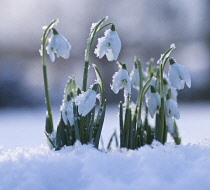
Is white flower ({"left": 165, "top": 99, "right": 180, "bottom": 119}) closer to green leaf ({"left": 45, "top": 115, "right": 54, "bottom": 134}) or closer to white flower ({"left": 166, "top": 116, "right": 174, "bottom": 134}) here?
white flower ({"left": 166, "top": 116, "right": 174, "bottom": 134})

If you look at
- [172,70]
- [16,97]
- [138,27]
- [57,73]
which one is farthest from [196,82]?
[172,70]

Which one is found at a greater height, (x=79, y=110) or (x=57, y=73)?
(x=79, y=110)

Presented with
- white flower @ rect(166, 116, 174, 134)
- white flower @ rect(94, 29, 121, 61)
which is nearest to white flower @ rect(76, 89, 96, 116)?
white flower @ rect(94, 29, 121, 61)

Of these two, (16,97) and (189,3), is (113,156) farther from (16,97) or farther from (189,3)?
(189,3)

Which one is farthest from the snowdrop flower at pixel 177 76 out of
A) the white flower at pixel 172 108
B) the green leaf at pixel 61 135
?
the green leaf at pixel 61 135

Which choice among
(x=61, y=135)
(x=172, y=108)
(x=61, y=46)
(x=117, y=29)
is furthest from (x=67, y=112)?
(x=117, y=29)

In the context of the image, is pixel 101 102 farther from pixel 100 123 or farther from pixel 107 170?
pixel 107 170
